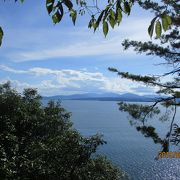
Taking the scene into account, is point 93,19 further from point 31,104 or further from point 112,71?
point 31,104

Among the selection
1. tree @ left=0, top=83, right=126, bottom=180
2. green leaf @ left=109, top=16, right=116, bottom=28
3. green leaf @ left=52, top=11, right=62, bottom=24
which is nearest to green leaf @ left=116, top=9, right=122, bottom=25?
green leaf @ left=109, top=16, right=116, bottom=28

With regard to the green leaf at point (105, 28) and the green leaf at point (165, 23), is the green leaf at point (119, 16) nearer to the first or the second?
the green leaf at point (105, 28)

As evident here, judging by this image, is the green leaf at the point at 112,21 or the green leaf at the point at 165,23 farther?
the green leaf at the point at 112,21

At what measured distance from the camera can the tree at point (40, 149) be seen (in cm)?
1680

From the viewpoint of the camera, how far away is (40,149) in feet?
58.5

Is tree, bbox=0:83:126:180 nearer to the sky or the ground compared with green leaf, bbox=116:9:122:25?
nearer to the ground

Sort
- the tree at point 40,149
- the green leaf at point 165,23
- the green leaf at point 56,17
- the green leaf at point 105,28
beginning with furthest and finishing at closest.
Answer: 1. the tree at point 40,149
2. the green leaf at point 105,28
3. the green leaf at point 56,17
4. the green leaf at point 165,23

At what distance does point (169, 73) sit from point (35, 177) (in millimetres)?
8183

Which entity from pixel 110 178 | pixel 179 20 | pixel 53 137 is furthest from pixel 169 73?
pixel 53 137

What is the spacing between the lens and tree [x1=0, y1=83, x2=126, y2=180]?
16.8 m

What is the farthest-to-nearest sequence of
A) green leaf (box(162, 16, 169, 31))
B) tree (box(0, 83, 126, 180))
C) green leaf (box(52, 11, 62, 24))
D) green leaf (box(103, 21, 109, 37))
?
tree (box(0, 83, 126, 180))
green leaf (box(103, 21, 109, 37))
green leaf (box(52, 11, 62, 24))
green leaf (box(162, 16, 169, 31))

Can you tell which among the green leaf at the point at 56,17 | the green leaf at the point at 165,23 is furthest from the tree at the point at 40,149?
the green leaf at the point at 165,23

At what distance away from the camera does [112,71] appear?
20375 millimetres

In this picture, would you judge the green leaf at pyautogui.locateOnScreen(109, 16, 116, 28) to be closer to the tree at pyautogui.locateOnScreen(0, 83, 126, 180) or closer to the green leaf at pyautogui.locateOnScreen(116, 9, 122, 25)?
the green leaf at pyautogui.locateOnScreen(116, 9, 122, 25)
